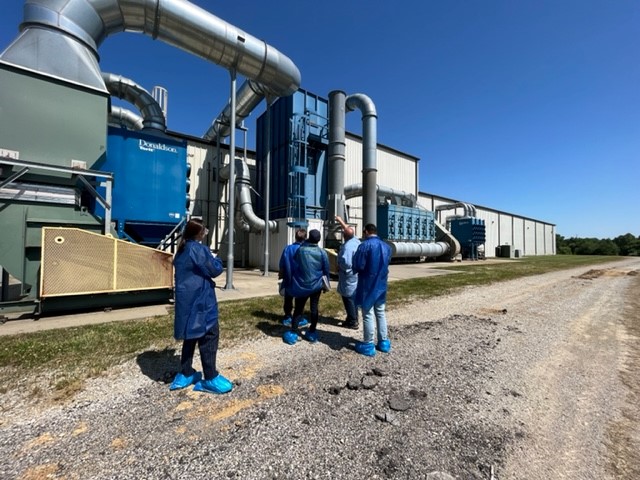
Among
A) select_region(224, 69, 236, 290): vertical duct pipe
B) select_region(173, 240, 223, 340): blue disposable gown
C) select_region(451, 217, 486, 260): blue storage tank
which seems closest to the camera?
select_region(173, 240, 223, 340): blue disposable gown

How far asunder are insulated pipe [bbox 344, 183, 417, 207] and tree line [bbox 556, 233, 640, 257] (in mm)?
61341

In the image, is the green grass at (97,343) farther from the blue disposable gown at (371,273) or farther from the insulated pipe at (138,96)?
the insulated pipe at (138,96)

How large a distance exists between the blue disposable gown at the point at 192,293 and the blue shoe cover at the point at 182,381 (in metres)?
0.49

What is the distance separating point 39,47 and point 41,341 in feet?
21.5

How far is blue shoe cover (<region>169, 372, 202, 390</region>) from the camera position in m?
3.06

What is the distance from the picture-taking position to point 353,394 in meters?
3.02

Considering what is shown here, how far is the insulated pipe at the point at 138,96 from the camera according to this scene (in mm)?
12070

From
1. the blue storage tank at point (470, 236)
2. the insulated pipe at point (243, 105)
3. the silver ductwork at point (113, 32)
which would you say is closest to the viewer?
the silver ductwork at point (113, 32)

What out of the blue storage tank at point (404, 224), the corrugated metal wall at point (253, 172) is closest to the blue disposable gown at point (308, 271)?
the corrugated metal wall at point (253, 172)

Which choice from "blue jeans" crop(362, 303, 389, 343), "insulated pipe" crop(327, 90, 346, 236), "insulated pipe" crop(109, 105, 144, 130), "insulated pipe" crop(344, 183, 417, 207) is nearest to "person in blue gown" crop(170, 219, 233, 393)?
"blue jeans" crop(362, 303, 389, 343)

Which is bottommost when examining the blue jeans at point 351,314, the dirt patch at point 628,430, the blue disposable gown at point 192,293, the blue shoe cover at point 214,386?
the dirt patch at point 628,430

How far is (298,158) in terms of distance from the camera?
1544 cm

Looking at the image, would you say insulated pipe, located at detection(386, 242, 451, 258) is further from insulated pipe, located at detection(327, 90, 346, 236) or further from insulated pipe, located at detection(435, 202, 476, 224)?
insulated pipe, located at detection(435, 202, 476, 224)

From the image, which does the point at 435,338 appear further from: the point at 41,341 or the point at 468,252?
the point at 468,252
